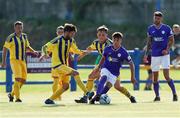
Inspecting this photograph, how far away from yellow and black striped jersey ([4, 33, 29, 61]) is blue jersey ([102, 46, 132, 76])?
2.91 metres

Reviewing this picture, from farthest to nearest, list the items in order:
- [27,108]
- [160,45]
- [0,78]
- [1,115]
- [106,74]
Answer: [0,78], [160,45], [106,74], [27,108], [1,115]

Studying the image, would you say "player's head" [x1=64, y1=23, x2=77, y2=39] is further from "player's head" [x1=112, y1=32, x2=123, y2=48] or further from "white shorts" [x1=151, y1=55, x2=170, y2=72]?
"white shorts" [x1=151, y1=55, x2=170, y2=72]

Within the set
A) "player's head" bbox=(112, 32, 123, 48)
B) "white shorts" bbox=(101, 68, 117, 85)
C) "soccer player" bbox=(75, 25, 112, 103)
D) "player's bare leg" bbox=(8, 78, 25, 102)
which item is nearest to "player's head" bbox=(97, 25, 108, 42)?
"soccer player" bbox=(75, 25, 112, 103)

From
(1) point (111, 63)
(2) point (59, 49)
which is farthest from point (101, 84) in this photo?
(2) point (59, 49)

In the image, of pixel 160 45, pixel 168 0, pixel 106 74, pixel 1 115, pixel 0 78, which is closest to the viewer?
pixel 1 115

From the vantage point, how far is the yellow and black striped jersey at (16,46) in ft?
Result: 72.9

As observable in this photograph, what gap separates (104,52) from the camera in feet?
65.8

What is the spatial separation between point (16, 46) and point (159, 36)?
3540 mm

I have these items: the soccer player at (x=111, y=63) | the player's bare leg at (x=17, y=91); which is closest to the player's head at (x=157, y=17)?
the soccer player at (x=111, y=63)

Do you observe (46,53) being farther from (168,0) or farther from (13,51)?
(168,0)

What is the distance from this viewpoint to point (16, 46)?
2233cm

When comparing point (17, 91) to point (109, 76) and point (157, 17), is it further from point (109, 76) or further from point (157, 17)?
Answer: point (157, 17)

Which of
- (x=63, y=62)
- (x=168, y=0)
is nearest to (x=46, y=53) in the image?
(x=63, y=62)

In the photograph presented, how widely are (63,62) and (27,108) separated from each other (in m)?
2.41
